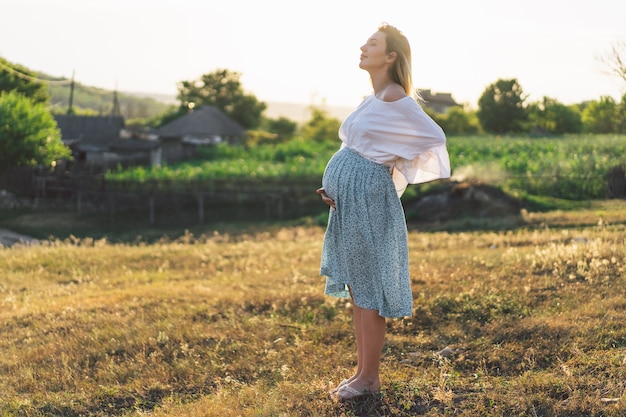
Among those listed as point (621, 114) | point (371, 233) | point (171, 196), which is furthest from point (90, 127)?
point (371, 233)

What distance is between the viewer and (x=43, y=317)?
8.12 metres

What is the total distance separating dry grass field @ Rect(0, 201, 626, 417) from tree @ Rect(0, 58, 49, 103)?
47.9 metres

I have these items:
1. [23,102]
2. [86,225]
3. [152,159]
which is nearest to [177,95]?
[152,159]

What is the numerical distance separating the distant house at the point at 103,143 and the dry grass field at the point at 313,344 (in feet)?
130

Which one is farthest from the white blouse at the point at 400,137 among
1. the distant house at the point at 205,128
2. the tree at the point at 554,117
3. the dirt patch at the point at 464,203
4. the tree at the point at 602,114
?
the distant house at the point at 205,128

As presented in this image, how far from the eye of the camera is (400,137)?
14.3 feet

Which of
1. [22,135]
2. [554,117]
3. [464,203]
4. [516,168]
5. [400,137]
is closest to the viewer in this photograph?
[400,137]

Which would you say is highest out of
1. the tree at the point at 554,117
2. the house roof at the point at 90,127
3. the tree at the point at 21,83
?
the tree at the point at 554,117

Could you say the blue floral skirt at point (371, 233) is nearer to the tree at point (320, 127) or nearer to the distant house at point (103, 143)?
the distant house at point (103, 143)

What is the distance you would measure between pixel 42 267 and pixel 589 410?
10372 mm

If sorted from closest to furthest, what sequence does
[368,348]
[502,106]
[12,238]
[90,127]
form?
1. [368,348]
2. [12,238]
3. [90,127]
4. [502,106]

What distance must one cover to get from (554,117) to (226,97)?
49814mm

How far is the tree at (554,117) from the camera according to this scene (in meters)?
56.3

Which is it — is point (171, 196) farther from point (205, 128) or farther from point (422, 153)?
point (205, 128)
